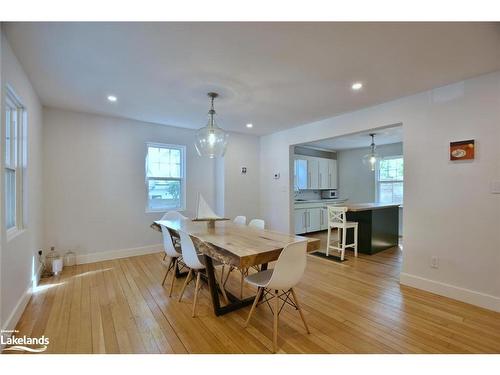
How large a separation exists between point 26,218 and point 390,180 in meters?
7.24

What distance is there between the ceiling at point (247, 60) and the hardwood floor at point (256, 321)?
2393 mm

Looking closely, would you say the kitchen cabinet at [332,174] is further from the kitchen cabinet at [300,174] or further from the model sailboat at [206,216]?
the model sailboat at [206,216]

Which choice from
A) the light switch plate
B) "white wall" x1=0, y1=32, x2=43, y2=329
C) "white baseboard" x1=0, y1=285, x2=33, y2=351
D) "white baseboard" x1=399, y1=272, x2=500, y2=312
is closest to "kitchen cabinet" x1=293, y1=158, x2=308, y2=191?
"white baseboard" x1=399, y1=272, x2=500, y2=312

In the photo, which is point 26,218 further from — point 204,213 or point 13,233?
point 204,213

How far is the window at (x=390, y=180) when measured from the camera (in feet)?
20.1

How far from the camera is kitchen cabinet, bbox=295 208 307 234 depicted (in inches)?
238

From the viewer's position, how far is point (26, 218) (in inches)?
102

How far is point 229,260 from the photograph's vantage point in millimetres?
1846

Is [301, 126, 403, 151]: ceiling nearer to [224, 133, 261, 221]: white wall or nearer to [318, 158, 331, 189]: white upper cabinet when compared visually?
[318, 158, 331, 189]: white upper cabinet

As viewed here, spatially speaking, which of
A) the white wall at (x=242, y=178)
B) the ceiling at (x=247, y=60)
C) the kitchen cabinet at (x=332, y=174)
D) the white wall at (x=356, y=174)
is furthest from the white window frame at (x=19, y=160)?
the white wall at (x=356, y=174)

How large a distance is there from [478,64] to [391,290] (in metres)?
2.53

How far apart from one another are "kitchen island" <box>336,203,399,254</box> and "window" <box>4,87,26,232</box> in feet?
14.3

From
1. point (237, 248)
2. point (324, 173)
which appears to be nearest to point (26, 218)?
point (237, 248)
